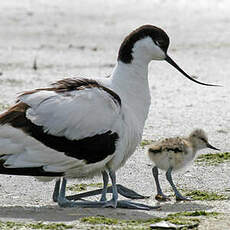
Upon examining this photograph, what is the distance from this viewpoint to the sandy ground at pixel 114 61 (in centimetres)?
648

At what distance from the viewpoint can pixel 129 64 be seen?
6.58 meters

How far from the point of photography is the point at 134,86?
21.4 feet

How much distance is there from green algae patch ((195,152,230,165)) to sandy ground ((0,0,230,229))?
0.21 metres

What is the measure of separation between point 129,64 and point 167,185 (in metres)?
1.22

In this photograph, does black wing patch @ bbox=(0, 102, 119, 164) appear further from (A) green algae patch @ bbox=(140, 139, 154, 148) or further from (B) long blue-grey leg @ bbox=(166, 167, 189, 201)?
(A) green algae patch @ bbox=(140, 139, 154, 148)

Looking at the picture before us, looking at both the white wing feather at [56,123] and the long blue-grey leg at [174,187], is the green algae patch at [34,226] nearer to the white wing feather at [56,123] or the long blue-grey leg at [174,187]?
the white wing feather at [56,123]

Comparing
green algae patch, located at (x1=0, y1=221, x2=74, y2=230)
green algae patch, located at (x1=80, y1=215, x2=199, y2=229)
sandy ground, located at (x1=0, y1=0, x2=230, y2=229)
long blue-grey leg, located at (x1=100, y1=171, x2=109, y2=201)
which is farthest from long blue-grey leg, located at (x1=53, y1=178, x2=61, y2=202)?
green algae patch, located at (x1=0, y1=221, x2=74, y2=230)

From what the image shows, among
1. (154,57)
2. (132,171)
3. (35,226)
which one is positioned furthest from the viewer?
(132,171)

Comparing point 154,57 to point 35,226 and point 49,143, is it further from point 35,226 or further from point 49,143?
point 35,226

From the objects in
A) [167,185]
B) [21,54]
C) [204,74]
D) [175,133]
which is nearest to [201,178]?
[167,185]

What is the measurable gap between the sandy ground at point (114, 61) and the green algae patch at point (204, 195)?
0.13m

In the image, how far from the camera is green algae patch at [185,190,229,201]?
632 centimetres

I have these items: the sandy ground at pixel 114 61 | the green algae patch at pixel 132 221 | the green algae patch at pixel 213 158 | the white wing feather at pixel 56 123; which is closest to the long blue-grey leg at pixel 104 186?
the sandy ground at pixel 114 61

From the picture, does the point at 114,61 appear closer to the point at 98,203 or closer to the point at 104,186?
the point at 104,186
